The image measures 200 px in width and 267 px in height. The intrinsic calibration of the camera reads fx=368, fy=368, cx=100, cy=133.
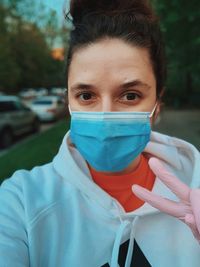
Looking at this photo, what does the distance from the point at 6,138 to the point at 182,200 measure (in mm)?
11418

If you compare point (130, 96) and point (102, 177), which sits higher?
point (130, 96)

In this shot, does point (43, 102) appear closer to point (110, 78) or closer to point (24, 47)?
point (24, 47)

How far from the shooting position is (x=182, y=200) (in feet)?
3.41

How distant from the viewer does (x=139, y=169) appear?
149cm

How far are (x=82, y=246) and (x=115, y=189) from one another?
27 cm

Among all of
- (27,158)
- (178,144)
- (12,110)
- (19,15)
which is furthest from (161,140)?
(19,15)

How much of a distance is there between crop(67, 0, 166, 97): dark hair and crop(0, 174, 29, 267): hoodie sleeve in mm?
553

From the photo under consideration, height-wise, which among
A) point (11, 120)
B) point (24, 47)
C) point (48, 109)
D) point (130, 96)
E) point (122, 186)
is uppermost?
point (24, 47)

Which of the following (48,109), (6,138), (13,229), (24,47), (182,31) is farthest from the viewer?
(24,47)

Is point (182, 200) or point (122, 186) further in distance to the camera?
point (122, 186)

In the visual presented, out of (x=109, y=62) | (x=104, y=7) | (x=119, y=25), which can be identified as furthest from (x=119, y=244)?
(x=104, y=7)

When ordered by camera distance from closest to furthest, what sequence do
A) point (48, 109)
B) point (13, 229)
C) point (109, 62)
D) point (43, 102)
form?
point (13, 229) < point (109, 62) < point (48, 109) < point (43, 102)

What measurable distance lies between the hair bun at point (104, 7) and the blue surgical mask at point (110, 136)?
1.35 ft

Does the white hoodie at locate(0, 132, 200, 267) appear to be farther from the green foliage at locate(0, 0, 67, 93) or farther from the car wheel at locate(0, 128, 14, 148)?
the green foliage at locate(0, 0, 67, 93)
